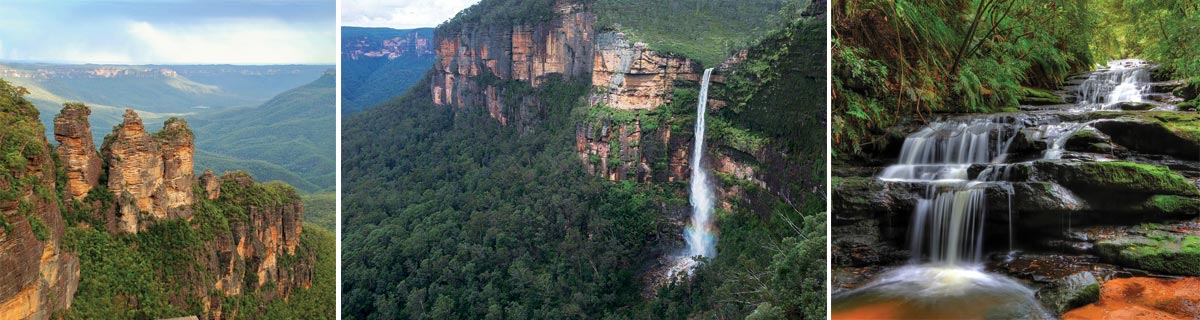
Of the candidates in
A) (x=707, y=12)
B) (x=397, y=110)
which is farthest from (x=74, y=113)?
(x=707, y=12)

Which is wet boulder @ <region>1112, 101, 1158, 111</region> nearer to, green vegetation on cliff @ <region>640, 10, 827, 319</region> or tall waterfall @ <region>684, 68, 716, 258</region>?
green vegetation on cliff @ <region>640, 10, 827, 319</region>

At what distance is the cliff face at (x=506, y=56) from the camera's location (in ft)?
49.4

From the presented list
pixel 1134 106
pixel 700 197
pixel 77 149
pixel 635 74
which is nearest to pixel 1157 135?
pixel 1134 106

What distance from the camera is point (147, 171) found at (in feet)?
27.7

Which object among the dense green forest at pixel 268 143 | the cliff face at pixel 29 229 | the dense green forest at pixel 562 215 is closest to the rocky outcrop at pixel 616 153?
the dense green forest at pixel 562 215

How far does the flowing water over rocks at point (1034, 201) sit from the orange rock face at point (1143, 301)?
0.13ft

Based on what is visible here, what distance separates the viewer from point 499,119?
51.5 ft

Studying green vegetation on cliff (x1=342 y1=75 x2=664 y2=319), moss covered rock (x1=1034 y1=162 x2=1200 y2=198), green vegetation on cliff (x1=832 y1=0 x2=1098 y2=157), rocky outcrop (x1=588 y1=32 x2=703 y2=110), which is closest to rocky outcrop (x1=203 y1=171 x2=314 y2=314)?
green vegetation on cliff (x1=342 y1=75 x2=664 y2=319)

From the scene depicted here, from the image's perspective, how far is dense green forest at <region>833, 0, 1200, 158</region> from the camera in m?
2.52

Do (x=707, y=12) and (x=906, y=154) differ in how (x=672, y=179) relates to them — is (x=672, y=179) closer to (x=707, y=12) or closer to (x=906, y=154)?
(x=707, y=12)

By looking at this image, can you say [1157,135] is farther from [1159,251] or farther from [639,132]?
[639,132]

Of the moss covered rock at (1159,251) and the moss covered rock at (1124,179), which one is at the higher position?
the moss covered rock at (1124,179)

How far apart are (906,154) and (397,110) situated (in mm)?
11805

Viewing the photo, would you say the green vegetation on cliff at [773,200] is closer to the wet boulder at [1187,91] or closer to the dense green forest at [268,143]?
the wet boulder at [1187,91]
